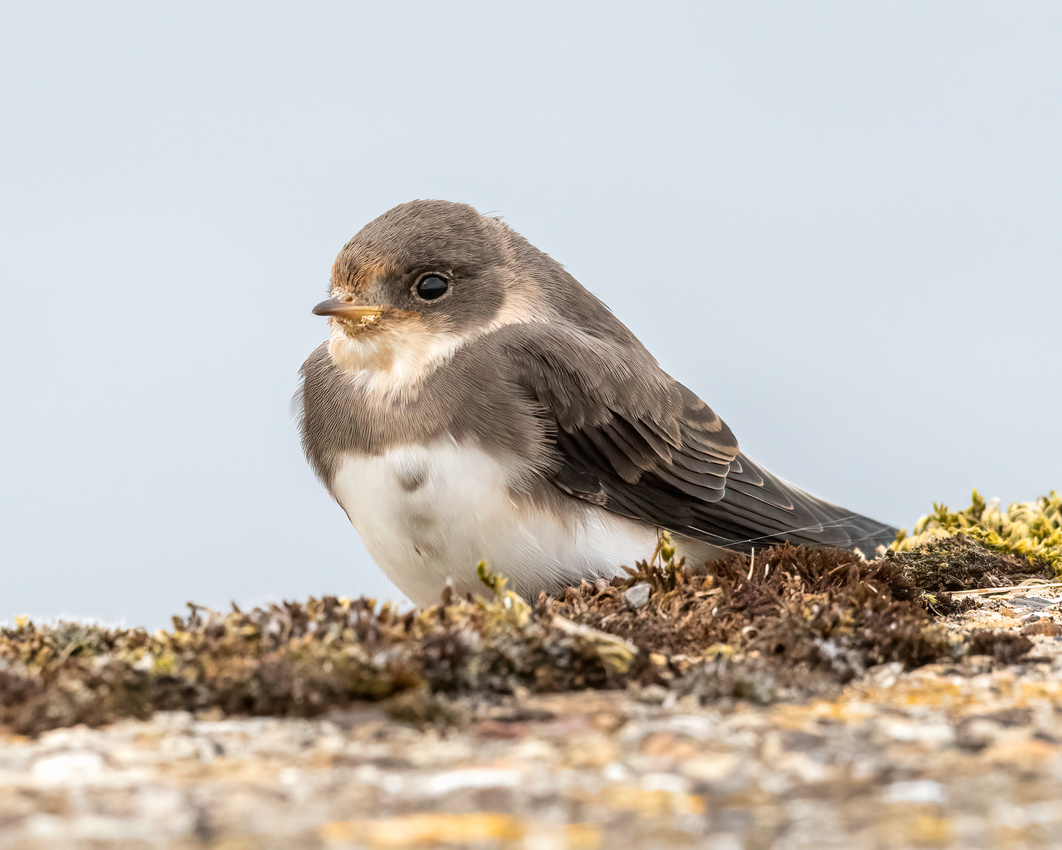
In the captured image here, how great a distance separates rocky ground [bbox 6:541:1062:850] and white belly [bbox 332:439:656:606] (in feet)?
6.26

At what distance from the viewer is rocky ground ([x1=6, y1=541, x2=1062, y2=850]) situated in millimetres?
2180

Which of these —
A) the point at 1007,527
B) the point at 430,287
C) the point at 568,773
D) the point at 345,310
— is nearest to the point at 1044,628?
the point at 568,773

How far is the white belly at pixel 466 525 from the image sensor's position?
500cm

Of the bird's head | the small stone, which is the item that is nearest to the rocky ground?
the small stone

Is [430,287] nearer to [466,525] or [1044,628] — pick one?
[466,525]

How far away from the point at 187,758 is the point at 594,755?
0.97m

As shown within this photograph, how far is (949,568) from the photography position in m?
5.60

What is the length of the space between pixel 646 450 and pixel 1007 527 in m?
2.81

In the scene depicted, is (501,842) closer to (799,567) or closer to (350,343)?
(799,567)

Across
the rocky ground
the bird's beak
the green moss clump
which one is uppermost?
the bird's beak

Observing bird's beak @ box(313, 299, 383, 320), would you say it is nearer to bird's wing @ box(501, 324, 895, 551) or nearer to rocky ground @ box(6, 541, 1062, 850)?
bird's wing @ box(501, 324, 895, 551)

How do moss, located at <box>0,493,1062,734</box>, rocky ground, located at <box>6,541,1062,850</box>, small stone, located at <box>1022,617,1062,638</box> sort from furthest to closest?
small stone, located at <box>1022,617,1062,638</box> → moss, located at <box>0,493,1062,734</box> → rocky ground, located at <box>6,541,1062,850</box>

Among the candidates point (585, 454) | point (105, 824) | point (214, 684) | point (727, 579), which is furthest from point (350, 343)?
point (105, 824)

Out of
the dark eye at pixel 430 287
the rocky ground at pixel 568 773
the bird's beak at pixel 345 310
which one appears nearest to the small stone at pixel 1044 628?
the rocky ground at pixel 568 773
